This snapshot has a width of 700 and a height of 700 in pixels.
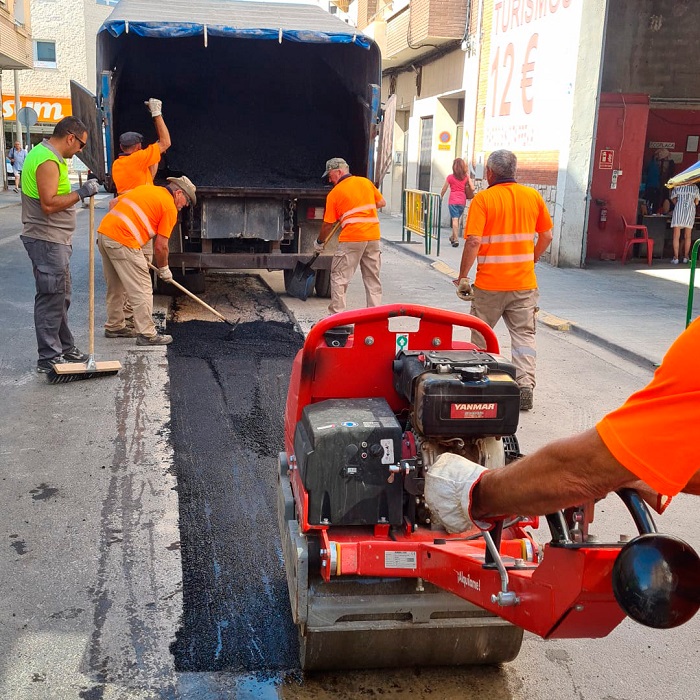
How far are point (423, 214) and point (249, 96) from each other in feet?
18.0

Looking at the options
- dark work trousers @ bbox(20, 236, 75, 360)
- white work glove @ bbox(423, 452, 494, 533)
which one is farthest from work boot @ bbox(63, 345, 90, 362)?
white work glove @ bbox(423, 452, 494, 533)

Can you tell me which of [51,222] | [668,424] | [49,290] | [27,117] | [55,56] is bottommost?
[49,290]

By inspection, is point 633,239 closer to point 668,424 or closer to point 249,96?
point 249,96

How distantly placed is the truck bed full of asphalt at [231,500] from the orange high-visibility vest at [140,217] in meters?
1.03

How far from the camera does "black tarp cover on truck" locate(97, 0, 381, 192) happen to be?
9.87 m

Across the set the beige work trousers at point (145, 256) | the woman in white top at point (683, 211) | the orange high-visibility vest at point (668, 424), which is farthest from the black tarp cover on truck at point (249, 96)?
the orange high-visibility vest at point (668, 424)

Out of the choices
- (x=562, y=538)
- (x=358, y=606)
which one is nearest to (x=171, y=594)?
(x=358, y=606)

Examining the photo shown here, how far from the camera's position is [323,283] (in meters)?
10.0

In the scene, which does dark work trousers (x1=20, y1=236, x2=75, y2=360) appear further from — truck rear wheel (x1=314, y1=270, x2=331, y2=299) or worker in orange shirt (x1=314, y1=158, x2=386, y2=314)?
truck rear wheel (x1=314, y1=270, x2=331, y2=299)

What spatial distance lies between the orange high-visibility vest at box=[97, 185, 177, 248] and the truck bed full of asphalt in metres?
1.03

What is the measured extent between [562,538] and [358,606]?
0.86m

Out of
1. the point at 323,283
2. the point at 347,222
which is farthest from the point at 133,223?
the point at 323,283

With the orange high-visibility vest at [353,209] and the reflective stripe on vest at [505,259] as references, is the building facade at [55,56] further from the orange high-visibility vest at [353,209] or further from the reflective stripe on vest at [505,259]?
the reflective stripe on vest at [505,259]

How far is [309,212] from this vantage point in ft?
31.1
